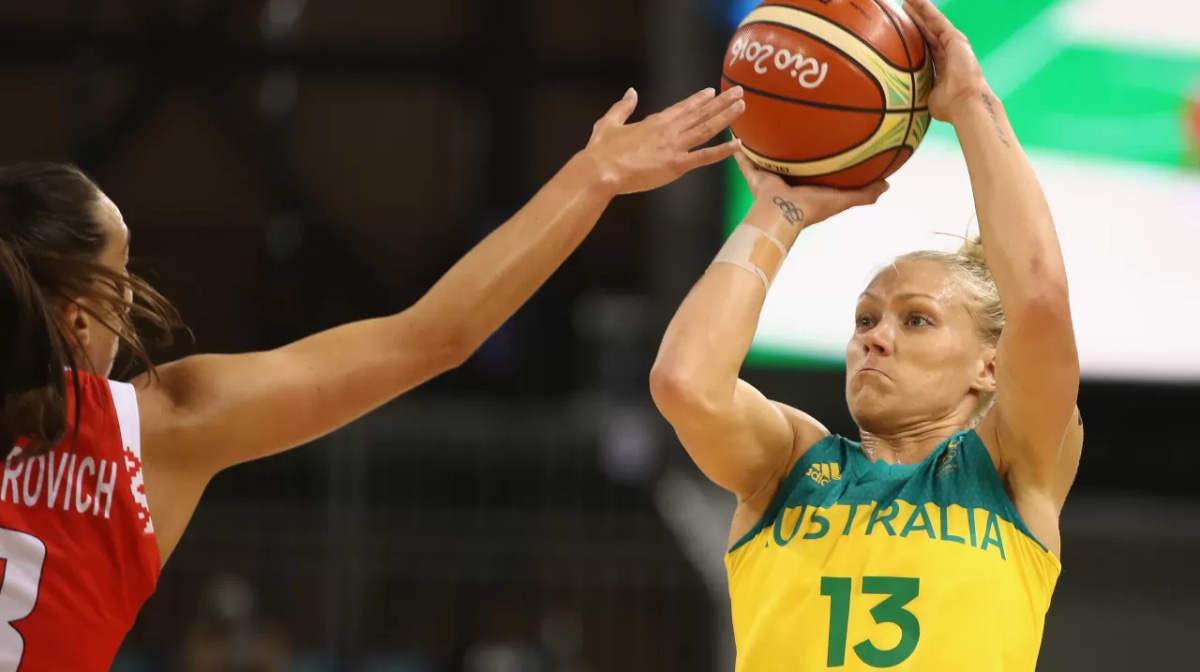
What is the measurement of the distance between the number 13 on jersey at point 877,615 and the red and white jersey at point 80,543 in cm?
124

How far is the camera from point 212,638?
7.50 m

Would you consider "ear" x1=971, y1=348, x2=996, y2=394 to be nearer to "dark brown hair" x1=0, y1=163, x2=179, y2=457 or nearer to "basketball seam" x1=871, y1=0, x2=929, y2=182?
"basketball seam" x1=871, y1=0, x2=929, y2=182

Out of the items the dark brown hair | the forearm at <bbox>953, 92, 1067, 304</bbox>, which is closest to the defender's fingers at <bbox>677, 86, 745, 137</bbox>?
the forearm at <bbox>953, 92, 1067, 304</bbox>

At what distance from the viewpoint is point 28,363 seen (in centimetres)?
245

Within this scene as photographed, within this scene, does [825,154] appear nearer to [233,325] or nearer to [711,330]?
[711,330]

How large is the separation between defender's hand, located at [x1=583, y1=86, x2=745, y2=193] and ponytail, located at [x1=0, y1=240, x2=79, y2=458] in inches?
42.8

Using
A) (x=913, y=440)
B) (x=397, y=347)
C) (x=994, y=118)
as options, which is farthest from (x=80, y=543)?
(x=994, y=118)

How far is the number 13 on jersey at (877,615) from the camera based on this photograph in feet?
9.23

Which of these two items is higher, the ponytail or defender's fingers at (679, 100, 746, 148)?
defender's fingers at (679, 100, 746, 148)

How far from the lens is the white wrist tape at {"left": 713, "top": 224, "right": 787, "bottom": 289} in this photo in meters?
3.06

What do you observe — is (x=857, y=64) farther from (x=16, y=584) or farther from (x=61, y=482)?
(x=16, y=584)

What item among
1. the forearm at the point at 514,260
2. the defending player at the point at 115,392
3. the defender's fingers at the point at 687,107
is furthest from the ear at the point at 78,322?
the defender's fingers at the point at 687,107

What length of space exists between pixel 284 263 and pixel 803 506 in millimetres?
9277

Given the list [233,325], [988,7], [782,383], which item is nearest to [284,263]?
[233,325]
